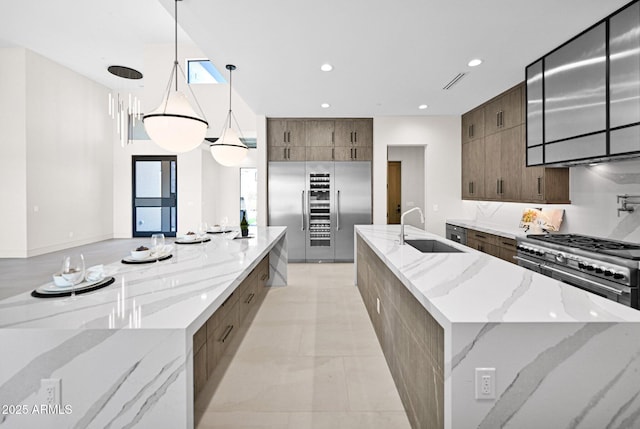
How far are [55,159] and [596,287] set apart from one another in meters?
9.50

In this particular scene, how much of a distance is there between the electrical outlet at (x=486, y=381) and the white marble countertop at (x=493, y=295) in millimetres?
A: 173

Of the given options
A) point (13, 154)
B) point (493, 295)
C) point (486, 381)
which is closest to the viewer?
point (486, 381)

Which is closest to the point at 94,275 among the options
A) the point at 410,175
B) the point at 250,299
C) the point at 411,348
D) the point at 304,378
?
the point at 304,378

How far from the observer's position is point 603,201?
11.9ft

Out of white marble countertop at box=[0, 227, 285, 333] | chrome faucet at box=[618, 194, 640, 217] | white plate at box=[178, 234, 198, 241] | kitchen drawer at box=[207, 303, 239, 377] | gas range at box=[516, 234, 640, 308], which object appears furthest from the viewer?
white plate at box=[178, 234, 198, 241]

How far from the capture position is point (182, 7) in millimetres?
2840

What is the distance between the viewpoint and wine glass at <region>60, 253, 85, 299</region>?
166 centimetres

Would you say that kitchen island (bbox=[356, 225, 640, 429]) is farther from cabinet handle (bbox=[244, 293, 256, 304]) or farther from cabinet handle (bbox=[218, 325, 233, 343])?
cabinet handle (bbox=[244, 293, 256, 304])

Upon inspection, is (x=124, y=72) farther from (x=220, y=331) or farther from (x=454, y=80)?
(x=220, y=331)

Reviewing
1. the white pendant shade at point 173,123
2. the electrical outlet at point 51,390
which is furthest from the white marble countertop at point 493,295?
the white pendant shade at point 173,123

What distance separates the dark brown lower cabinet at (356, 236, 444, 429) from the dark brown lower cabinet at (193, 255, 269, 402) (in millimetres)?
1195

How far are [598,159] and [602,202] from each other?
2.38 feet

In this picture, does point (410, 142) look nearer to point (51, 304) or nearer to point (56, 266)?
point (51, 304)

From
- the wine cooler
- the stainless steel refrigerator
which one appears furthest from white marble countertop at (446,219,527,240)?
the wine cooler
